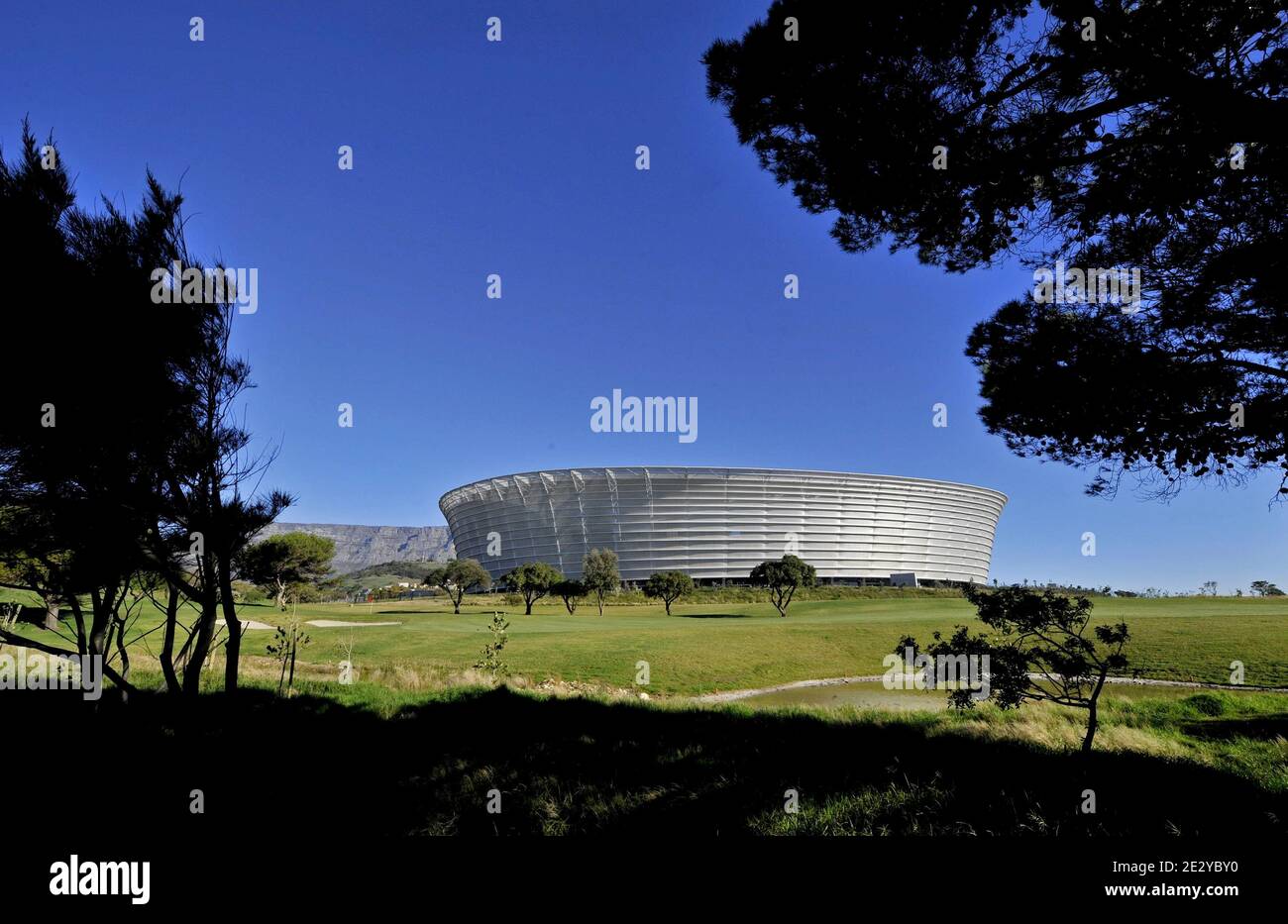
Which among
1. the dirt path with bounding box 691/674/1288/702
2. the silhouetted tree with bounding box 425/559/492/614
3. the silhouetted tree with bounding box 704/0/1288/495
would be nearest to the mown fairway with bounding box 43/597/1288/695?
the dirt path with bounding box 691/674/1288/702

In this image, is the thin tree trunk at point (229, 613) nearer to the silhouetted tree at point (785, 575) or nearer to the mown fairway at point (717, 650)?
the mown fairway at point (717, 650)

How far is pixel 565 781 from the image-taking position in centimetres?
531

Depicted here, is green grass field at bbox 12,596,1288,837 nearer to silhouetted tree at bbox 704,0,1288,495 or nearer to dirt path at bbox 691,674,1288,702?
silhouetted tree at bbox 704,0,1288,495

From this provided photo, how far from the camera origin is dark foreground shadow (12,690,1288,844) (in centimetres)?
399

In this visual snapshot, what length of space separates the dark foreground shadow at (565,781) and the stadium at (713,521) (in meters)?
91.1

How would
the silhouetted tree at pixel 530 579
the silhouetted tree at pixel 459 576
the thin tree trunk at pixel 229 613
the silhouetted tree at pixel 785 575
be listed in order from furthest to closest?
1. the silhouetted tree at pixel 459 576
2. the silhouetted tree at pixel 785 575
3. the silhouetted tree at pixel 530 579
4. the thin tree trunk at pixel 229 613

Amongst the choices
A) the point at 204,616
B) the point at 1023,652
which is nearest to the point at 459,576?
the point at 204,616

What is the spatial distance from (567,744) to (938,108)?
7.51 meters

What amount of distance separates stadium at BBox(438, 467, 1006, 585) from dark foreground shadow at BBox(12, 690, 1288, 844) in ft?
299

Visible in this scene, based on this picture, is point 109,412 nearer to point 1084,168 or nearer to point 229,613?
point 229,613

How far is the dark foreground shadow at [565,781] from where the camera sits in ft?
13.1

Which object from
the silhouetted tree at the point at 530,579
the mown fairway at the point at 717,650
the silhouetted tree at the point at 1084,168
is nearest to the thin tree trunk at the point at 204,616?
the silhouetted tree at the point at 1084,168

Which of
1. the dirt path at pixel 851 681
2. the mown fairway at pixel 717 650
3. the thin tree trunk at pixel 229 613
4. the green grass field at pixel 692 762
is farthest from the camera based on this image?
the mown fairway at pixel 717 650
